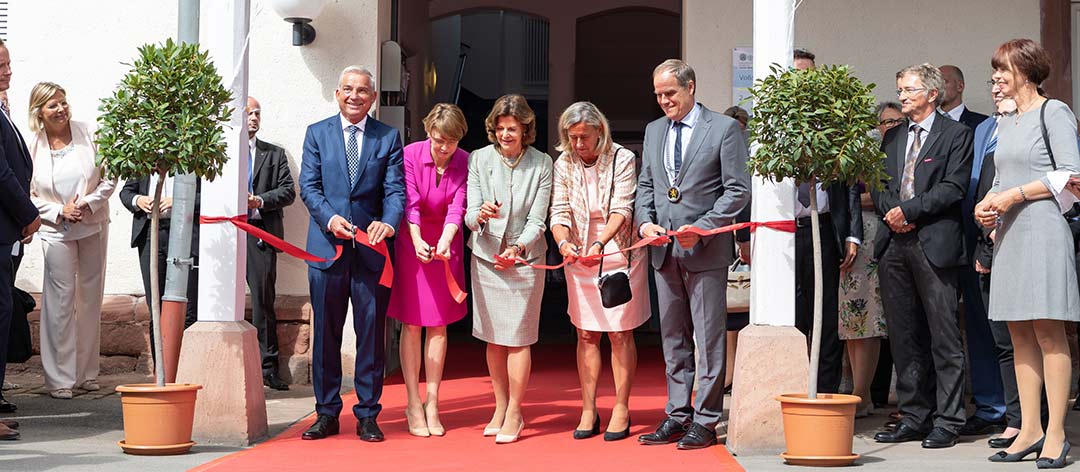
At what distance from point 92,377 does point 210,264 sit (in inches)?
89.7

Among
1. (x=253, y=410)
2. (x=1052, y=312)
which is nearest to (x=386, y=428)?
(x=253, y=410)

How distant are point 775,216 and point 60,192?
454 centimetres

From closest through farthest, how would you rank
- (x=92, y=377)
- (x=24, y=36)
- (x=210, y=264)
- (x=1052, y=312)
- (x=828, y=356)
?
(x=1052, y=312) < (x=210, y=264) < (x=828, y=356) < (x=92, y=377) < (x=24, y=36)

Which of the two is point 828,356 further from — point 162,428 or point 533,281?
point 162,428

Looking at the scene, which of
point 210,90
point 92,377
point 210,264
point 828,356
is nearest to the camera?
point 210,90

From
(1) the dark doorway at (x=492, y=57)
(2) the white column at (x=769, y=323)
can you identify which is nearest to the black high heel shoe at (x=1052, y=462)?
(2) the white column at (x=769, y=323)

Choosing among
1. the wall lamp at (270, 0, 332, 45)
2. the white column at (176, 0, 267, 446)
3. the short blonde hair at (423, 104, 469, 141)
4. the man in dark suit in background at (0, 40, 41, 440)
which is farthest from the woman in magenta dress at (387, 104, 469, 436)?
the wall lamp at (270, 0, 332, 45)

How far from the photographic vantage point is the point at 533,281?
20.9 feet

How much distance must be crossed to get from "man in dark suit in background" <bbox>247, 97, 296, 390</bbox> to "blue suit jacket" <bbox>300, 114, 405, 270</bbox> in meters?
1.87

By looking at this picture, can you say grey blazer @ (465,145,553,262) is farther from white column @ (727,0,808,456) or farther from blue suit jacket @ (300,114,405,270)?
white column @ (727,0,808,456)

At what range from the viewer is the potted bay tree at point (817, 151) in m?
5.37

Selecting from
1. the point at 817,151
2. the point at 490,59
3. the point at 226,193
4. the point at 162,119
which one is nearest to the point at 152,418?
the point at 226,193

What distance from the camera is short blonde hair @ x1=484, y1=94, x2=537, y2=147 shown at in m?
6.30

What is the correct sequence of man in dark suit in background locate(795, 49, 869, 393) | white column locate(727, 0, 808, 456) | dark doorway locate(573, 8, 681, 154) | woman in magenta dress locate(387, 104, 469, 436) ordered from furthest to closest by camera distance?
dark doorway locate(573, 8, 681, 154), man in dark suit in background locate(795, 49, 869, 393), woman in magenta dress locate(387, 104, 469, 436), white column locate(727, 0, 808, 456)
